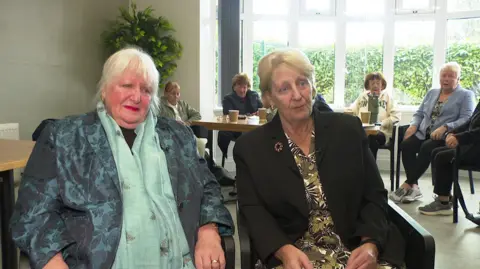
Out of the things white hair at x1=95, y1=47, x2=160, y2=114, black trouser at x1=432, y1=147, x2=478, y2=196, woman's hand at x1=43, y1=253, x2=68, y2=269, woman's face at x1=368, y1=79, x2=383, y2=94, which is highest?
white hair at x1=95, y1=47, x2=160, y2=114

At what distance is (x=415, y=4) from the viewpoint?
6195 millimetres

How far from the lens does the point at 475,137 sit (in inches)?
140

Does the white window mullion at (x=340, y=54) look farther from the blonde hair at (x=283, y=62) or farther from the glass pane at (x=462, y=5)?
the blonde hair at (x=283, y=62)

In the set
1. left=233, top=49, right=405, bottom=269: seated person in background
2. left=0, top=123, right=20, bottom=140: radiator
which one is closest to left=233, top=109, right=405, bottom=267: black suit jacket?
left=233, top=49, right=405, bottom=269: seated person in background

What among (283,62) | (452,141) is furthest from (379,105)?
(283,62)

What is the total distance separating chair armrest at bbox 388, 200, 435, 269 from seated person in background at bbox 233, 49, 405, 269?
31 millimetres

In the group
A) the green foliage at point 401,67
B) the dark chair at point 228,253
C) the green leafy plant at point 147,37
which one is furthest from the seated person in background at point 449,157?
the green leafy plant at point 147,37

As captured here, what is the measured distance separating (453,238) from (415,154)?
4.96ft

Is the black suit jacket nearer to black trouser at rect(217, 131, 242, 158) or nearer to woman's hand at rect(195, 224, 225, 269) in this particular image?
woman's hand at rect(195, 224, 225, 269)

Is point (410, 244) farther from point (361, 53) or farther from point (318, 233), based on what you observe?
point (361, 53)

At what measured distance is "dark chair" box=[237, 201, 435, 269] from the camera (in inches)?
54.1

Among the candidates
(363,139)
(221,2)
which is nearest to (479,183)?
(221,2)

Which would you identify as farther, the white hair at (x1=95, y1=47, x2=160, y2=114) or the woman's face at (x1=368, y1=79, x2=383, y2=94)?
the woman's face at (x1=368, y1=79, x2=383, y2=94)

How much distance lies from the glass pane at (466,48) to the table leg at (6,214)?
559cm
